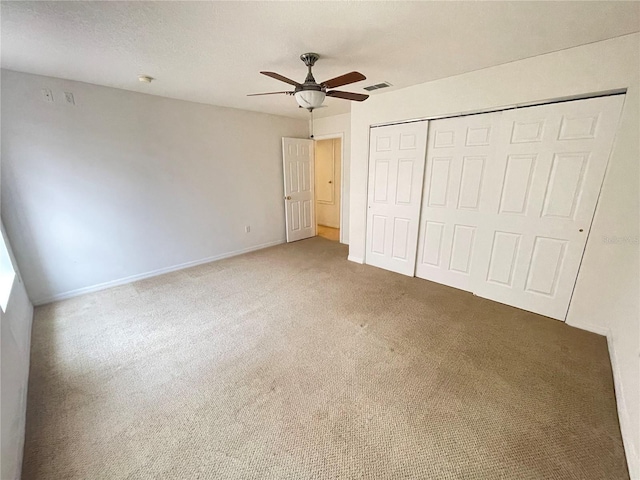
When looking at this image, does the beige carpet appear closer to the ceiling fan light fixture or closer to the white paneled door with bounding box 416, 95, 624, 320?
the white paneled door with bounding box 416, 95, 624, 320

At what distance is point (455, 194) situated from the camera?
120 inches

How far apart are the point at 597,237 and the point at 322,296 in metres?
2.61

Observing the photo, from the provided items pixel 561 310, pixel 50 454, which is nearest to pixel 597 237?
pixel 561 310

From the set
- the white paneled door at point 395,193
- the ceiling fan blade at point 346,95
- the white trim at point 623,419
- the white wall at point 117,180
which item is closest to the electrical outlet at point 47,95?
the white wall at point 117,180

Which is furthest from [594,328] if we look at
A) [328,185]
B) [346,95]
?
[328,185]

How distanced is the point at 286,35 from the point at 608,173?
2.82 m

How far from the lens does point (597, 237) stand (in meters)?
2.26

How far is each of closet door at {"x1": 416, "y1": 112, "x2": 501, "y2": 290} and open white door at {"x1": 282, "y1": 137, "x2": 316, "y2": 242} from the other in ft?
8.72

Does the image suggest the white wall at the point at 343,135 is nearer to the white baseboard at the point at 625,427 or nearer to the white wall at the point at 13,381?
the white baseboard at the point at 625,427

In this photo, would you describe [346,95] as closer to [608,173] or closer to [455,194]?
[455,194]

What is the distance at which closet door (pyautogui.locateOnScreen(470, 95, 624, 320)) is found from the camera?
7.28ft

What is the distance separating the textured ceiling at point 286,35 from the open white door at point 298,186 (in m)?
2.24

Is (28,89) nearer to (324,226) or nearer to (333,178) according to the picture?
(333,178)

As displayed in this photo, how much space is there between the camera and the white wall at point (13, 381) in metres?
1.23
